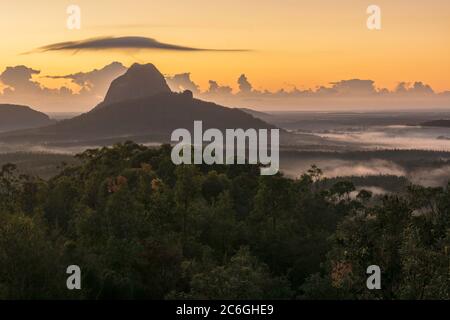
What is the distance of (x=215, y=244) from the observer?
247 ft

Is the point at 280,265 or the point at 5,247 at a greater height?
the point at 5,247

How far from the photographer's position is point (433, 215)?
40.1 metres

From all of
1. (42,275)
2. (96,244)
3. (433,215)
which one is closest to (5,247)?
(42,275)

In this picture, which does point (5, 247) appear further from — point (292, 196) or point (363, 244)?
point (292, 196)

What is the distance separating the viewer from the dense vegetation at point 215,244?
34406 millimetres

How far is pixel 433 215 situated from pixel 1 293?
121ft

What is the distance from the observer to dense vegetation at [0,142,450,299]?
1355 inches

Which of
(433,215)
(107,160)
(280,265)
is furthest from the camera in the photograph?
(107,160)

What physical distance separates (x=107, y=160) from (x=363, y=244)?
322 ft

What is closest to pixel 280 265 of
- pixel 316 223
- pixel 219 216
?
pixel 219 216
